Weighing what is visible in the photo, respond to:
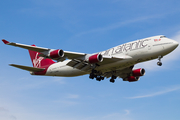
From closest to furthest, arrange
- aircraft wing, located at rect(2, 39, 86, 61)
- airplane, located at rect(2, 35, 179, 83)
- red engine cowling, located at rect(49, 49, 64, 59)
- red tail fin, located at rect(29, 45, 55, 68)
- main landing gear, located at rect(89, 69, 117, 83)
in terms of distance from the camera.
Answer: aircraft wing, located at rect(2, 39, 86, 61)
red engine cowling, located at rect(49, 49, 64, 59)
airplane, located at rect(2, 35, 179, 83)
main landing gear, located at rect(89, 69, 117, 83)
red tail fin, located at rect(29, 45, 55, 68)

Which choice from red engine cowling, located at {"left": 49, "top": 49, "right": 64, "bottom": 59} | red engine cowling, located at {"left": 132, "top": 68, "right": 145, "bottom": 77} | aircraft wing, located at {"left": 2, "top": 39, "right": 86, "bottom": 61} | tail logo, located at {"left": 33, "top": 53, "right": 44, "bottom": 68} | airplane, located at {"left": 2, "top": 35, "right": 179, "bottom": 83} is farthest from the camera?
tail logo, located at {"left": 33, "top": 53, "right": 44, "bottom": 68}

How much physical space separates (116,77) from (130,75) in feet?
7.62

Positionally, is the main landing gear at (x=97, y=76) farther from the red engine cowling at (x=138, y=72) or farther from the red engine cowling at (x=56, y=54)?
the red engine cowling at (x=56, y=54)

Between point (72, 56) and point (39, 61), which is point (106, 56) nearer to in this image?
point (72, 56)

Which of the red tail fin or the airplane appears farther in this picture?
the red tail fin

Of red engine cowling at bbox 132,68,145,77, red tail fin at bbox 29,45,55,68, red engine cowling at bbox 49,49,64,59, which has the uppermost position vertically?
red tail fin at bbox 29,45,55,68

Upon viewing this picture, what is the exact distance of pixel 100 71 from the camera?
3925 centimetres

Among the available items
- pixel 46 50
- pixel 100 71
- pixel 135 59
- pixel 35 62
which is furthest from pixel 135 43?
pixel 35 62

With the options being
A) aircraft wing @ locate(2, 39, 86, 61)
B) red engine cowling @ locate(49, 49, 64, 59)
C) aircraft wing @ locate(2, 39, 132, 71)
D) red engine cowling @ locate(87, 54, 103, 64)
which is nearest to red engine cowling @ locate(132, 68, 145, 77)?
aircraft wing @ locate(2, 39, 132, 71)

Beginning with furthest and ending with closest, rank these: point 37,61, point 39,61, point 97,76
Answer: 1. point 37,61
2. point 39,61
3. point 97,76

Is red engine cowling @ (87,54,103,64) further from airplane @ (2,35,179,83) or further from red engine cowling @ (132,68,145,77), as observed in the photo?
red engine cowling @ (132,68,145,77)

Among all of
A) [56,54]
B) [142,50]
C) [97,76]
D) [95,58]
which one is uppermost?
[142,50]

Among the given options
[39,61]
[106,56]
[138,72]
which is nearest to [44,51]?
[106,56]

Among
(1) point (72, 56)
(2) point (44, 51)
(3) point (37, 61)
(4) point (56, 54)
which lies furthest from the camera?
(3) point (37, 61)
